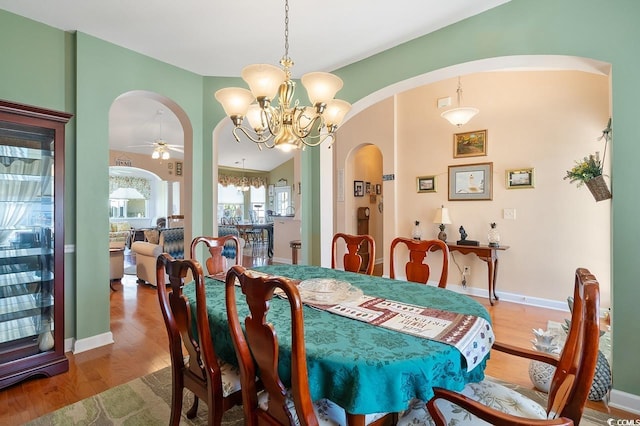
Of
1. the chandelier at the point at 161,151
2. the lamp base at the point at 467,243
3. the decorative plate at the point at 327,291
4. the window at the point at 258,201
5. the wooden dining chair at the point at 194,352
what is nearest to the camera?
the wooden dining chair at the point at 194,352

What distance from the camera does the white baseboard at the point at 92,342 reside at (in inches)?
107

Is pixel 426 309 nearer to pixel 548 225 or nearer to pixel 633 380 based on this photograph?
pixel 633 380

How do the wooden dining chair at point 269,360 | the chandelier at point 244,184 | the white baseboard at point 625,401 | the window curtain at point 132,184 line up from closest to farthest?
the wooden dining chair at point 269,360
the white baseboard at point 625,401
the window curtain at point 132,184
the chandelier at point 244,184

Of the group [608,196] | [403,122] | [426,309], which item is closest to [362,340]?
[426,309]

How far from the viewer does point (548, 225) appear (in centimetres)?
387

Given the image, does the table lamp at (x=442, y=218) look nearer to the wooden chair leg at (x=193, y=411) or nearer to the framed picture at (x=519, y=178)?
the framed picture at (x=519, y=178)

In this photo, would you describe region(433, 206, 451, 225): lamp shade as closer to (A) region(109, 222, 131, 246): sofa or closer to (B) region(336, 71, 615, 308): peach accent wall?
(B) region(336, 71, 615, 308): peach accent wall

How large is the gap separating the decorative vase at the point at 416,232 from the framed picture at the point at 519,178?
1.30m

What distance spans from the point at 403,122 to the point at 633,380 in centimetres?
396

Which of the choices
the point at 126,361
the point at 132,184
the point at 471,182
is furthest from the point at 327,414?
the point at 132,184

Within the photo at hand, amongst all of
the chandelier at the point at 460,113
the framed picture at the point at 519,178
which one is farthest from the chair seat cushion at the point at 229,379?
the framed picture at the point at 519,178

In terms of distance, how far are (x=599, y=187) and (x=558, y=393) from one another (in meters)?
1.62

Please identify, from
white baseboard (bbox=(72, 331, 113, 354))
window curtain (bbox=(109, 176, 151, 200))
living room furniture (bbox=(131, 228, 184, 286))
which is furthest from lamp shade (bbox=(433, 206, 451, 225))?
window curtain (bbox=(109, 176, 151, 200))

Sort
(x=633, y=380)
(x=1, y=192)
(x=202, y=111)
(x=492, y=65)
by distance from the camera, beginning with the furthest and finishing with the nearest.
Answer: (x=202, y=111)
(x=492, y=65)
(x=1, y=192)
(x=633, y=380)
